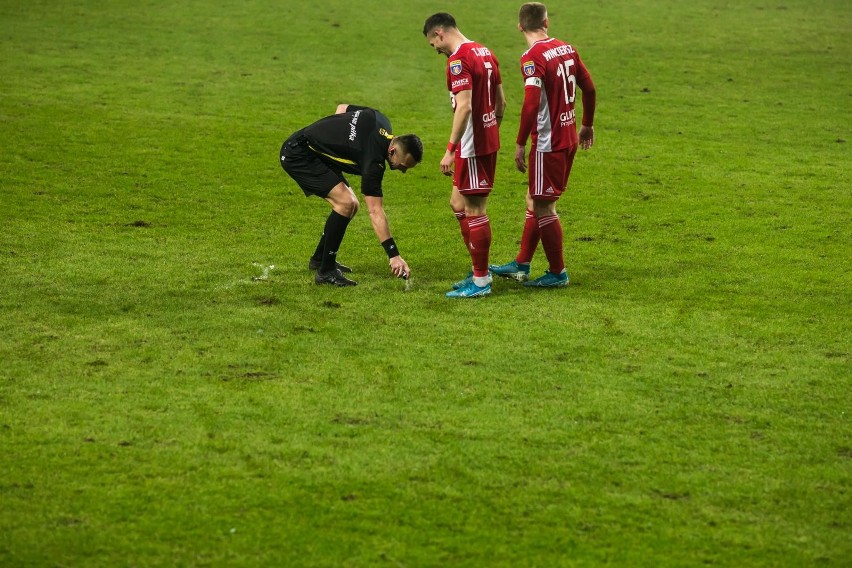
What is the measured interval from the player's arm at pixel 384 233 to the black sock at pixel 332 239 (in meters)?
0.47

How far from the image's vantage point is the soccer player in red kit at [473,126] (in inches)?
331

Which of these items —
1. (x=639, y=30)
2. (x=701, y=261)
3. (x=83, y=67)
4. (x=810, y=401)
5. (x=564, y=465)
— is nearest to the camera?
(x=564, y=465)

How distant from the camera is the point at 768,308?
8.52 metres

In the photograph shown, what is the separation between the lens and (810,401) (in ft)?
21.8

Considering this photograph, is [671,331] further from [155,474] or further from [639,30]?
[639,30]

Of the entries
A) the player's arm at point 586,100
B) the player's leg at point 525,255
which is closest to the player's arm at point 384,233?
the player's leg at point 525,255

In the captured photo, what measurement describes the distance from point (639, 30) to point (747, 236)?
12681mm

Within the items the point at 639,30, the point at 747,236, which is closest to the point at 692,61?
the point at 639,30

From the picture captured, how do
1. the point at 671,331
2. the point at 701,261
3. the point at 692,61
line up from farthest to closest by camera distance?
the point at 692,61
the point at 701,261
the point at 671,331

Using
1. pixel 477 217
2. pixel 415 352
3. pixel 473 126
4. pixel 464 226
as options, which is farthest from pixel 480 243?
pixel 415 352

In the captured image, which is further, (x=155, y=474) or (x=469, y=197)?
(x=469, y=197)

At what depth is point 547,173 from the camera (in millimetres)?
8797

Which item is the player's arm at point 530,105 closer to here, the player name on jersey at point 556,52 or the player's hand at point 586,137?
the player name on jersey at point 556,52

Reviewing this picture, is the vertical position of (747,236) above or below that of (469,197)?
below
